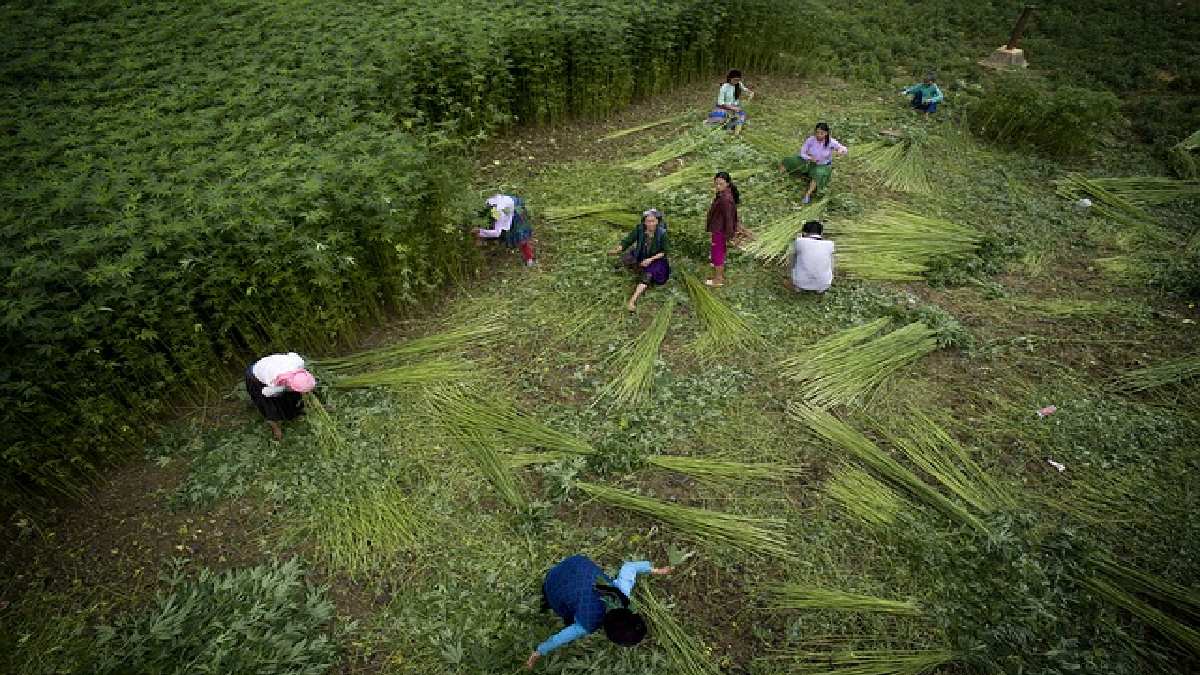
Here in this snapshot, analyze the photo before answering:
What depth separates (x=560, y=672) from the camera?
291 centimetres

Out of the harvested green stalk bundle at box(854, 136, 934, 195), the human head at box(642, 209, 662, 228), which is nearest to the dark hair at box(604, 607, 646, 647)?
the human head at box(642, 209, 662, 228)

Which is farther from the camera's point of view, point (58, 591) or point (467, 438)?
point (467, 438)

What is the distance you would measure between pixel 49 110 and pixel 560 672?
21.8 feet

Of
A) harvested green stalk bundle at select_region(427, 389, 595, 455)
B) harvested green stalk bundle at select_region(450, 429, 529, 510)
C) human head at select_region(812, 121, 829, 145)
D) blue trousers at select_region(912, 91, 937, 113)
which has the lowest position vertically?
harvested green stalk bundle at select_region(450, 429, 529, 510)

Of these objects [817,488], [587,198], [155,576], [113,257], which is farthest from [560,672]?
[587,198]

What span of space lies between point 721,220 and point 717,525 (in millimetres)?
2731

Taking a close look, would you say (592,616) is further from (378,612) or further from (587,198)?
(587,198)

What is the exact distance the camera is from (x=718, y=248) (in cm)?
531

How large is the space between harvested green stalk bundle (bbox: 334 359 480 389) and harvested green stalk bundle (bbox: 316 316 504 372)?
13cm

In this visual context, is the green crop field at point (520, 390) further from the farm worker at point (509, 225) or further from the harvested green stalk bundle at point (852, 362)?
the farm worker at point (509, 225)

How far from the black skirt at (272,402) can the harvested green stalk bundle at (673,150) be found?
179 inches

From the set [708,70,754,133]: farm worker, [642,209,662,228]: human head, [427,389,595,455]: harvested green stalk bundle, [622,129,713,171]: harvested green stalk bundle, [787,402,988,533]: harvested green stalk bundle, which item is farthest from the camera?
[708,70,754,133]: farm worker

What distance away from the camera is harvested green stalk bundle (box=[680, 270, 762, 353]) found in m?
4.75

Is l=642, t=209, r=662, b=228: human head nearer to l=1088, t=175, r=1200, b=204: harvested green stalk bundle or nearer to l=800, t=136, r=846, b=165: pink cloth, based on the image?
l=800, t=136, r=846, b=165: pink cloth
